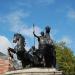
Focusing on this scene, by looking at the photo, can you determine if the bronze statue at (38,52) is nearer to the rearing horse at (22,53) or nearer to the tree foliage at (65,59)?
the rearing horse at (22,53)

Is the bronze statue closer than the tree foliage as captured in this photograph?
Yes

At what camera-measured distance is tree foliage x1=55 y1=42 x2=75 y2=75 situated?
63022mm

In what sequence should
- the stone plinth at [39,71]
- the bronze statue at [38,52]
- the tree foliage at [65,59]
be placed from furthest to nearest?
the tree foliage at [65,59] → the bronze statue at [38,52] → the stone plinth at [39,71]

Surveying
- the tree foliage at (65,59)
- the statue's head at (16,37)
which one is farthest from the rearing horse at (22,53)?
the tree foliage at (65,59)

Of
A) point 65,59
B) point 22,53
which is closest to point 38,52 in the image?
point 22,53

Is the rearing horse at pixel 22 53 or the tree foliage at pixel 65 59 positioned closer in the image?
the rearing horse at pixel 22 53

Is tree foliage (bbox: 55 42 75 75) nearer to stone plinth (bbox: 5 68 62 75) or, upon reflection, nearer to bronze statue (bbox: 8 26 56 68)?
bronze statue (bbox: 8 26 56 68)

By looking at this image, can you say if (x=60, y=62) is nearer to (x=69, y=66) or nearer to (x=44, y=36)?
(x=69, y=66)

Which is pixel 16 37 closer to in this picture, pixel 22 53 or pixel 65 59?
pixel 22 53

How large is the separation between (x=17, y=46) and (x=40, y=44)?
5.50ft

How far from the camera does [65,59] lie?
64500mm

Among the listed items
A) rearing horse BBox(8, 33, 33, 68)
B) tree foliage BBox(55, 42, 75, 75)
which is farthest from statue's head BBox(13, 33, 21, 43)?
tree foliage BBox(55, 42, 75, 75)

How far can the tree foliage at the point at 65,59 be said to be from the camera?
6302 cm

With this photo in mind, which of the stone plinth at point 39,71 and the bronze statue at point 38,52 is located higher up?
the bronze statue at point 38,52
